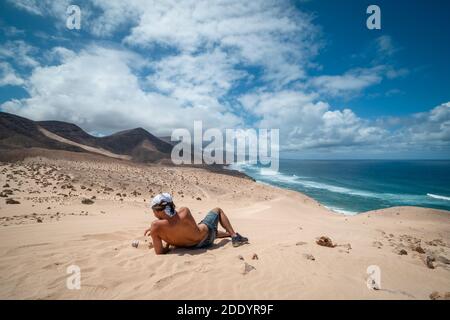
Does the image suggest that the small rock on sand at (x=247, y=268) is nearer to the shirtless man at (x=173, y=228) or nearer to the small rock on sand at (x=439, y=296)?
the shirtless man at (x=173, y=228)

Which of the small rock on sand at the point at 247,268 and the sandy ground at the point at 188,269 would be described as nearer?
the sandy ground at the point at 188,269

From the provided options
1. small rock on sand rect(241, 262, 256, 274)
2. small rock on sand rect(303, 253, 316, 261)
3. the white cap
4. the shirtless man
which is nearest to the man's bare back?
the shirtless man

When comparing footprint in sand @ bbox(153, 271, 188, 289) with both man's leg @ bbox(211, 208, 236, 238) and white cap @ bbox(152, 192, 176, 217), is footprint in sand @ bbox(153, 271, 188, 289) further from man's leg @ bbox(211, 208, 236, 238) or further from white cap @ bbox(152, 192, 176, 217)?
man's leg @ bbox(211, 208, 236, 238)

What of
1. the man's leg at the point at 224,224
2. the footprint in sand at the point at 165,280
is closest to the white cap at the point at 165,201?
the footprint in sand at the point at 165,280

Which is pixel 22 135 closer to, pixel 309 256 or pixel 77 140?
pixel 77 140

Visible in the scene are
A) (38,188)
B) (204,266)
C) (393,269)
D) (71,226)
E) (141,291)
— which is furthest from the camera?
(38,188)

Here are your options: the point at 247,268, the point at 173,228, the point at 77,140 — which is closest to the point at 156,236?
the point at 173,228
